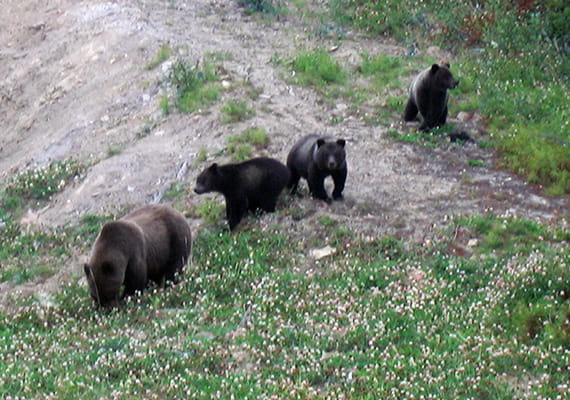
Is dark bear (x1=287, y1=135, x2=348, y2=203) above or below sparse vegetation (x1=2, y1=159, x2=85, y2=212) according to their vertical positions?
above

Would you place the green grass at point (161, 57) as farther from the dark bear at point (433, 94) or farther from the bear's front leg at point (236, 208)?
the bear's front leg at point (236, 208)

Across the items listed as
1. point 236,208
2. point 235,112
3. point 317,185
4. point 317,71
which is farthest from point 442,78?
point 236,208

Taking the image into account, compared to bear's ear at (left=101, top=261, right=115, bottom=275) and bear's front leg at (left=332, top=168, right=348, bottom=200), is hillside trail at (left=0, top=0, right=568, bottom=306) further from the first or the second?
bear's ear at (left=101, top=261, right=115, bottom=275)

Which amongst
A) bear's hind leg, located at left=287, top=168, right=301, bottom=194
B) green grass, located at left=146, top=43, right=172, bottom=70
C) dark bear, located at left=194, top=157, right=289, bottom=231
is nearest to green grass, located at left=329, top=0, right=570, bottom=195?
bear's hind leg, located at left=287, top=168, right=301, bottom=194

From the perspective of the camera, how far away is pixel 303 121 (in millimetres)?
17641

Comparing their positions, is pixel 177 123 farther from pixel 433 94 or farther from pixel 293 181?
pixel 433 94

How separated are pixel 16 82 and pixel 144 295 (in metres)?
12.6

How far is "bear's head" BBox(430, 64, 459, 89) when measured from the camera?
17516 millimetres

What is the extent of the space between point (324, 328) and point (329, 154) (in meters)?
4.48

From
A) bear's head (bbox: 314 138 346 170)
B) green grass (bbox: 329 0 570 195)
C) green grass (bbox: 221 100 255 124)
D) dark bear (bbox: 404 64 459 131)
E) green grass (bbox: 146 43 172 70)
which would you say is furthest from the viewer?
green grass (bbox: 146 43 172 70)

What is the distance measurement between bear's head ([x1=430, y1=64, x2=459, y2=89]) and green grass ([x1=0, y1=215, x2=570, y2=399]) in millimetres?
4743

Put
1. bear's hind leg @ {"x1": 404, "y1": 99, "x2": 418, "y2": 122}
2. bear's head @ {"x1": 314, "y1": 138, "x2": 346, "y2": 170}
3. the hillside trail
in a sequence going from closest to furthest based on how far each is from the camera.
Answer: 1. bear's head @ {"x1": 314, "y1": 138, "x2": 346, "y2": 170}
2. the hillside trail
3. bear's hind leg @ {"x1": 404, "y1": 99, "x2": 418, "y2": 122}

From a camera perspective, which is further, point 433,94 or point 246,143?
point 433,94

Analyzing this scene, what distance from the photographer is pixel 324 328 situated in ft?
33.2
